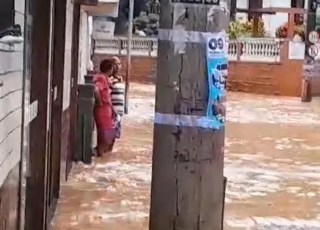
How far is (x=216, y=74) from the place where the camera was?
3.27m

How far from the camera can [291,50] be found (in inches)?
1240

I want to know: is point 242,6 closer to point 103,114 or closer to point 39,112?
point 103,114

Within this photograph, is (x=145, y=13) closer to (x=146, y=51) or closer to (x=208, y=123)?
(x=146, y=51)

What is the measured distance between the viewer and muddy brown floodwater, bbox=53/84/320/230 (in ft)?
27.1

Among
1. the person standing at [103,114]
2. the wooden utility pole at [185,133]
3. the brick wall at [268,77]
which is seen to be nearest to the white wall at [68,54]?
the person standing at [103,114]

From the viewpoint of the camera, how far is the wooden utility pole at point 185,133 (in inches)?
127

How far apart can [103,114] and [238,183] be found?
235 cm

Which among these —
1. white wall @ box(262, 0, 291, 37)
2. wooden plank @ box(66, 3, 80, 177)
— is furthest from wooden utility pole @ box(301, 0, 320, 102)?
wooden plank @ box(66, 3, 80, 177)

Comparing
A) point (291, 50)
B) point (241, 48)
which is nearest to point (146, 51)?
point (241, 48)

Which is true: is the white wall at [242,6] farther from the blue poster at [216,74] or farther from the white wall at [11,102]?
the blue poster at [216,74]

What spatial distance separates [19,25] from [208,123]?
1.78 m

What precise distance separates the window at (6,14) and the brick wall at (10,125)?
0.10m

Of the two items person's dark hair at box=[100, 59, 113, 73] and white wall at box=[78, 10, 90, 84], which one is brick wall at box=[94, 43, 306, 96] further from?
person's dark hair at box=[100, 59, 113, 73]

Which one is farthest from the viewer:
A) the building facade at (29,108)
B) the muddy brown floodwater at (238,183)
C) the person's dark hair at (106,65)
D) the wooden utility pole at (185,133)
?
the person's dark hair at (106,65)
